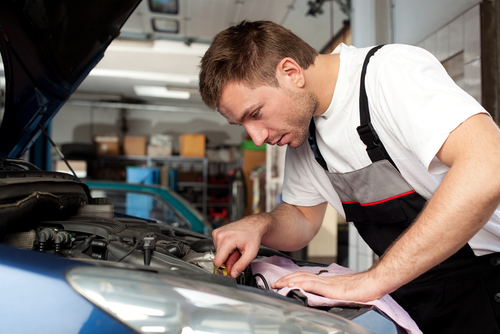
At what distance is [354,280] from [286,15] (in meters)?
4.44

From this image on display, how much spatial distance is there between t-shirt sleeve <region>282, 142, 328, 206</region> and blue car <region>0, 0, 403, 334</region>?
27 cm

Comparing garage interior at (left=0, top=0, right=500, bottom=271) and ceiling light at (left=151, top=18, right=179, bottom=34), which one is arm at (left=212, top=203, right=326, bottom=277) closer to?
garage interior at (left=0, top=0, right=500, bottom=271)

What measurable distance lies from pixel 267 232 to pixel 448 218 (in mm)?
586

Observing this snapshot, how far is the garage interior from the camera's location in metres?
2.40

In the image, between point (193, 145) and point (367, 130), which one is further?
point (193, 145)

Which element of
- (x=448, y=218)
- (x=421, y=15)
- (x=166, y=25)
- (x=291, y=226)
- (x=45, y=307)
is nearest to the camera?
(x=45, y=307)

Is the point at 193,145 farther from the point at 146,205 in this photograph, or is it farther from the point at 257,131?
the point at 257,131

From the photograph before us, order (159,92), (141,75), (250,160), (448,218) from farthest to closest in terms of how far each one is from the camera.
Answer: (250,160) < (159,92) < (141,75) < (448,218)

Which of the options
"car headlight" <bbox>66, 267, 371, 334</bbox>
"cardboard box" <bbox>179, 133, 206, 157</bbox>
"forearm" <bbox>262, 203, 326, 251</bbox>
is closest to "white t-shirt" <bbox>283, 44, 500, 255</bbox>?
"forearm" <bbox>262, 203, 326, 251</bbox>

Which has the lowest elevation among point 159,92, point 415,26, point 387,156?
point 387,156

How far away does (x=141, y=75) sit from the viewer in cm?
681

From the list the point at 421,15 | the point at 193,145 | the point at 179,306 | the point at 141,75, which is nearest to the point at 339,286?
the point at 179,306

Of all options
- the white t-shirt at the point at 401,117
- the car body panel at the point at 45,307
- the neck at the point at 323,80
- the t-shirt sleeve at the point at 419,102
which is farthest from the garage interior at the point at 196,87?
the car body panel at the point at 45,307

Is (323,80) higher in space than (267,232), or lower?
higher
